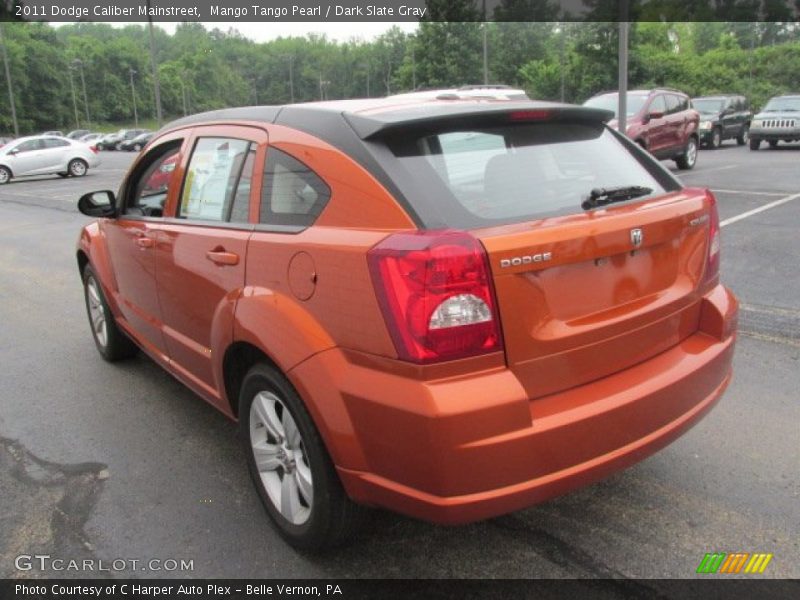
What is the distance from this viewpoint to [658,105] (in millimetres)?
14891

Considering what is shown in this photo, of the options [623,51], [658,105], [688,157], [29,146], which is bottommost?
[688,157]

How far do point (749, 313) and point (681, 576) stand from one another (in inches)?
139

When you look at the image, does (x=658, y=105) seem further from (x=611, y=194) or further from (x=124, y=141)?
(x=124, y=141)

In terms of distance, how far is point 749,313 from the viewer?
216 inches

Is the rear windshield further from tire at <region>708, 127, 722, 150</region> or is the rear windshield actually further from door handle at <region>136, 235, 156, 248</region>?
tire at <region>708, 127, 722, 150</region>

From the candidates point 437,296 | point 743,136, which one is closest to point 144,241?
point 437,296

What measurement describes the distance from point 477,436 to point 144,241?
99.0 inches

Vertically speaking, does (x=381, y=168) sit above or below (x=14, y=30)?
below

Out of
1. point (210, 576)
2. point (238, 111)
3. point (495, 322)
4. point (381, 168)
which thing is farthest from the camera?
point (238, 111)

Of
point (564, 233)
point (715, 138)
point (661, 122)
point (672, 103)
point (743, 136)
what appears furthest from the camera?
point (743, 136)

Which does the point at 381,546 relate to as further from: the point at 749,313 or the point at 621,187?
the point at 749,313

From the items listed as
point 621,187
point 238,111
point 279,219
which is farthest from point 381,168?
point 238,111

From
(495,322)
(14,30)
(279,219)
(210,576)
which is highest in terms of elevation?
(14,30)

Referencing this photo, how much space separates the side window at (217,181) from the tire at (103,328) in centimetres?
167
